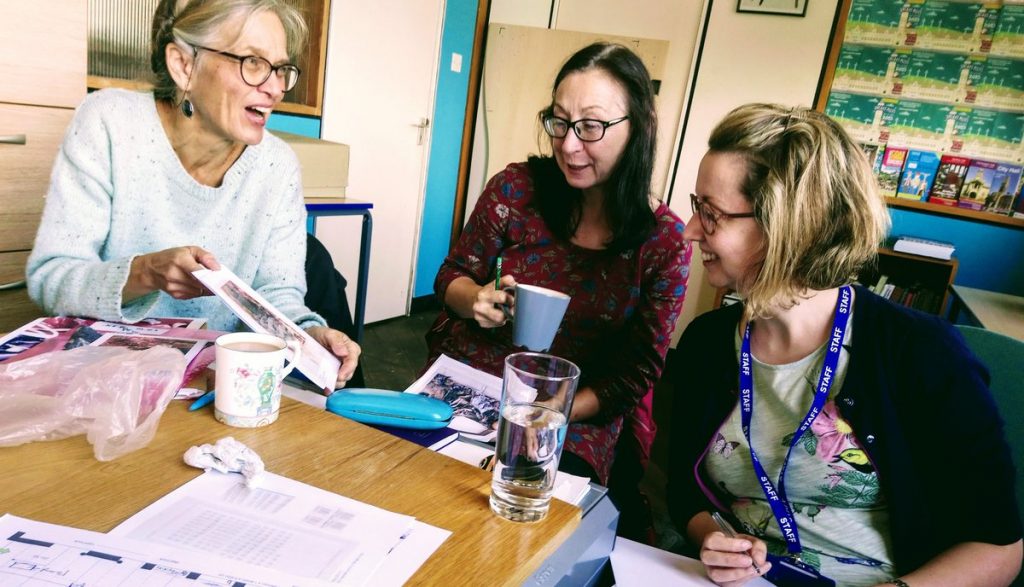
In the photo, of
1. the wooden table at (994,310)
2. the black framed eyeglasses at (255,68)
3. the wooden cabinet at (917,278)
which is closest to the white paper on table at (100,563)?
the black framed eyeglasses at (255,68)

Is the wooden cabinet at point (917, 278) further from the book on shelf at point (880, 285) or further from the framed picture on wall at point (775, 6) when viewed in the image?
the framed picture on wall at point (775, 6)

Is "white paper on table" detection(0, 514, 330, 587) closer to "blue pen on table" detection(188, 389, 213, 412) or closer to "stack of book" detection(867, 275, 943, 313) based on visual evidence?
"blue pen on table" detection(188, 389, 213, 412)

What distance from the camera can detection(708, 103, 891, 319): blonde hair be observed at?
3.31ft

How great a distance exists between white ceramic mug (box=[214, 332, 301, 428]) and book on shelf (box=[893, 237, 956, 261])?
11.8 ft

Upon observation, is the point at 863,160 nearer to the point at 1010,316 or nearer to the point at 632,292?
the point at 632,292

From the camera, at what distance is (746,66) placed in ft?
12.5

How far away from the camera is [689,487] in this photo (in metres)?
1.17

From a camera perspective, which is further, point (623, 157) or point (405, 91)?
point (405, 91)

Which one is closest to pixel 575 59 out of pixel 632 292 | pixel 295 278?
pixel 632 292

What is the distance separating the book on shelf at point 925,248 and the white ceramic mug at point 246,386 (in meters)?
3.59

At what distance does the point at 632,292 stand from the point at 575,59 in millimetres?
518

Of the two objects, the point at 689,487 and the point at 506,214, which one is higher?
the point at 506,214

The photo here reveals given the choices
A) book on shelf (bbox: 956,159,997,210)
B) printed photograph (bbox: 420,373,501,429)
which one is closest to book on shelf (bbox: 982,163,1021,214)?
book on shelf (bbox: 956,159,997,210)

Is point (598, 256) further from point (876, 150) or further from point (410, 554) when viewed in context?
point (876, 150)
